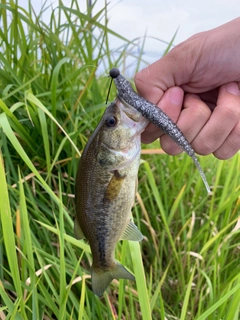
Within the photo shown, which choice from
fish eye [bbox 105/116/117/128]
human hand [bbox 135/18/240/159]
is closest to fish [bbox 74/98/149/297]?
fish eye [bbox 105/116/117/128]

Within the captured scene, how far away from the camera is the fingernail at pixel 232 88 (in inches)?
47.8

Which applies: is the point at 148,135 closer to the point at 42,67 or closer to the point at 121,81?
the point at 121,81

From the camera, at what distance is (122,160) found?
1048 mm

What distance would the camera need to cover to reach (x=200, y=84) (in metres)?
1.24

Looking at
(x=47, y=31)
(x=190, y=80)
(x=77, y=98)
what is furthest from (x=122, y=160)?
(x=47, y=31)

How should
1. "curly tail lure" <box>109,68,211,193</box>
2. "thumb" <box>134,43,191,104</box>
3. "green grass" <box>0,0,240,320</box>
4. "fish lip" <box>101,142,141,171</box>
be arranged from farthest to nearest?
"green grass" <box>0,0,240,320</box> < "thumb" <box>134,43,191,104</box> < "fish lip" <box>101,142,141,171</box> < "curly tail lure" <box>109,68,211,193</box>

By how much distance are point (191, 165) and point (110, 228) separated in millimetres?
1076

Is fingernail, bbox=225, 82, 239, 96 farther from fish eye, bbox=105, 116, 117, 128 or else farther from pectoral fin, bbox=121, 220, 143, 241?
pectoral fin, bbox=121, 220, 143, 241

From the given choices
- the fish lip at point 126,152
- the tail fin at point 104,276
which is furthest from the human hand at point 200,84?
the tail fin at point 104,276

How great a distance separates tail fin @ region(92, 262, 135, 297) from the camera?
3.56 feet

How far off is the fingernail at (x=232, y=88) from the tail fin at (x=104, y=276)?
0.67 meters

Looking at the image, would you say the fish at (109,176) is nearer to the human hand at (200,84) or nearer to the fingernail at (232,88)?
the human hand at (200,84)

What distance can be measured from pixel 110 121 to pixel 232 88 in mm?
470

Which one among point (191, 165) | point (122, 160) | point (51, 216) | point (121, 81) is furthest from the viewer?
point (191, 165)
